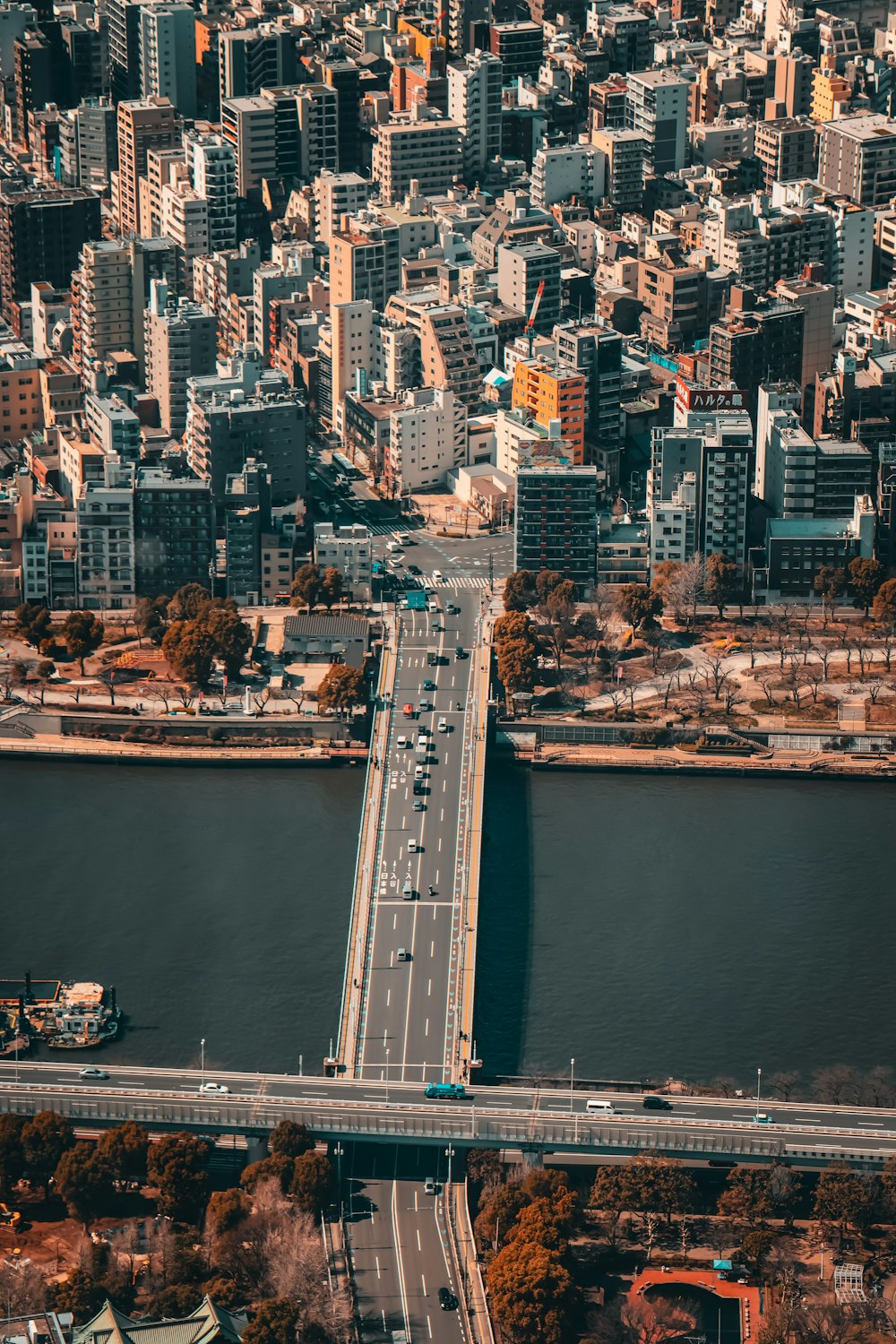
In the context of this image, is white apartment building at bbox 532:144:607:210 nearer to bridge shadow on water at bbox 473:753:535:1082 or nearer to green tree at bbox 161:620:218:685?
green tree at bbox 161:620:218:685

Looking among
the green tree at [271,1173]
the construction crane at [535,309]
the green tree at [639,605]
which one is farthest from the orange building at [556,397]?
the green tree at [271,1173]

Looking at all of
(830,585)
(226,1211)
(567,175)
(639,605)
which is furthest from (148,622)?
(567,175)

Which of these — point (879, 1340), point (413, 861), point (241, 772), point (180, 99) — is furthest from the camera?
point (180, 99)

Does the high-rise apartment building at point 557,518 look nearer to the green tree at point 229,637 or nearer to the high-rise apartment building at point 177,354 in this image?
the green tree at point 229,637

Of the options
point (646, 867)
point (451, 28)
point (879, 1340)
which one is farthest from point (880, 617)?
point (451, 28)

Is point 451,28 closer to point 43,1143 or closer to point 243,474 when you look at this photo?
point 243,474

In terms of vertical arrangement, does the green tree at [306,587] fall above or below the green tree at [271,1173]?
above
